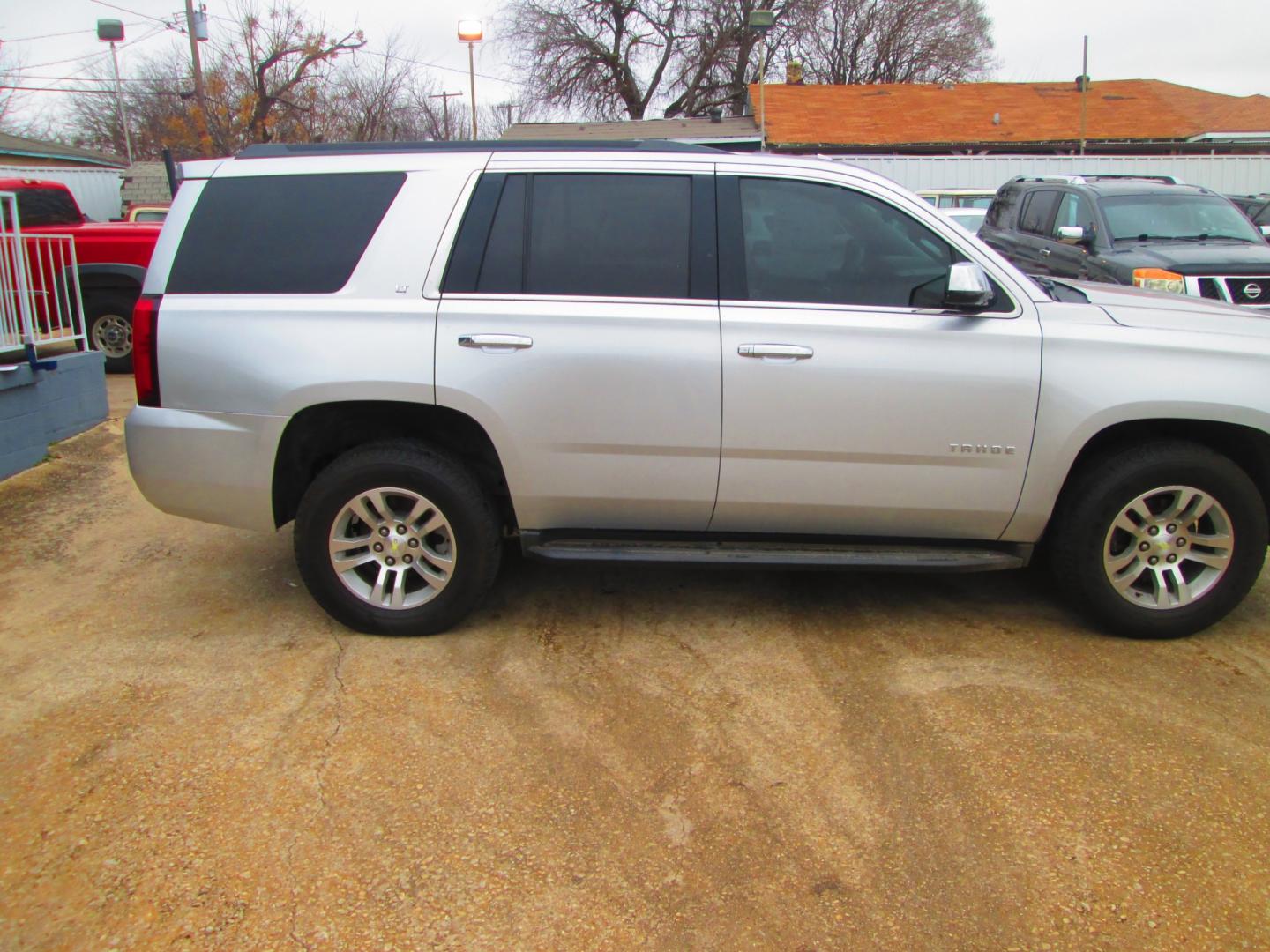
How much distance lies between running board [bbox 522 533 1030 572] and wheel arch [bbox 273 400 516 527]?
37 cm

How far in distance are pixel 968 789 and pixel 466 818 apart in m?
1.54

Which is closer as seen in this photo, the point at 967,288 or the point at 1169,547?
the point at 967,288

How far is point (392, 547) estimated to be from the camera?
4102 mm

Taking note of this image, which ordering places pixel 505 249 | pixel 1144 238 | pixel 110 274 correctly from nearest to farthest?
pixel 505 249, pixel 1144 238, pixel 110 274

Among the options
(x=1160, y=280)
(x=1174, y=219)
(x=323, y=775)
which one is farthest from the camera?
(x=1174, y=219)

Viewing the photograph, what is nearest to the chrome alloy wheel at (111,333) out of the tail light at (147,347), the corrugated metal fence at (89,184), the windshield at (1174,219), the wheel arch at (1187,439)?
the tail light at (147,347)

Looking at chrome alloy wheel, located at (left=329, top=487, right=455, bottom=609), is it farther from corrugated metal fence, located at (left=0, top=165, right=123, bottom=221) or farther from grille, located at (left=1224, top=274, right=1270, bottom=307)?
corrugated metal fence, located at (left=0, top=165, right=123, bottom=221)

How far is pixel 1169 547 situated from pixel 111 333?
32.6 ft

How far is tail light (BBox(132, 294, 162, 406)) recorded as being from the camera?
400 centimetres

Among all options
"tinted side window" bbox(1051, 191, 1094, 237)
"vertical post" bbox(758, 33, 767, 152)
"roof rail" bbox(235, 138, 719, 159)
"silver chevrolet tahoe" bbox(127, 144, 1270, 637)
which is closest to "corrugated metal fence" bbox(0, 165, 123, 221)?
"vertical post" bbox(758, 33, 767, 152)

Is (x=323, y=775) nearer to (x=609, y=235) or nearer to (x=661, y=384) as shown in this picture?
(x=661, y=384)

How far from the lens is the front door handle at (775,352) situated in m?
3.86

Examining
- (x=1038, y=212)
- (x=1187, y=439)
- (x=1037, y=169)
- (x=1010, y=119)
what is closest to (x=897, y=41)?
(x=1010, y=119)

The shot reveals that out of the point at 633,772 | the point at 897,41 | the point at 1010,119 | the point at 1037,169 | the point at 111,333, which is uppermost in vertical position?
the point at 897,41
